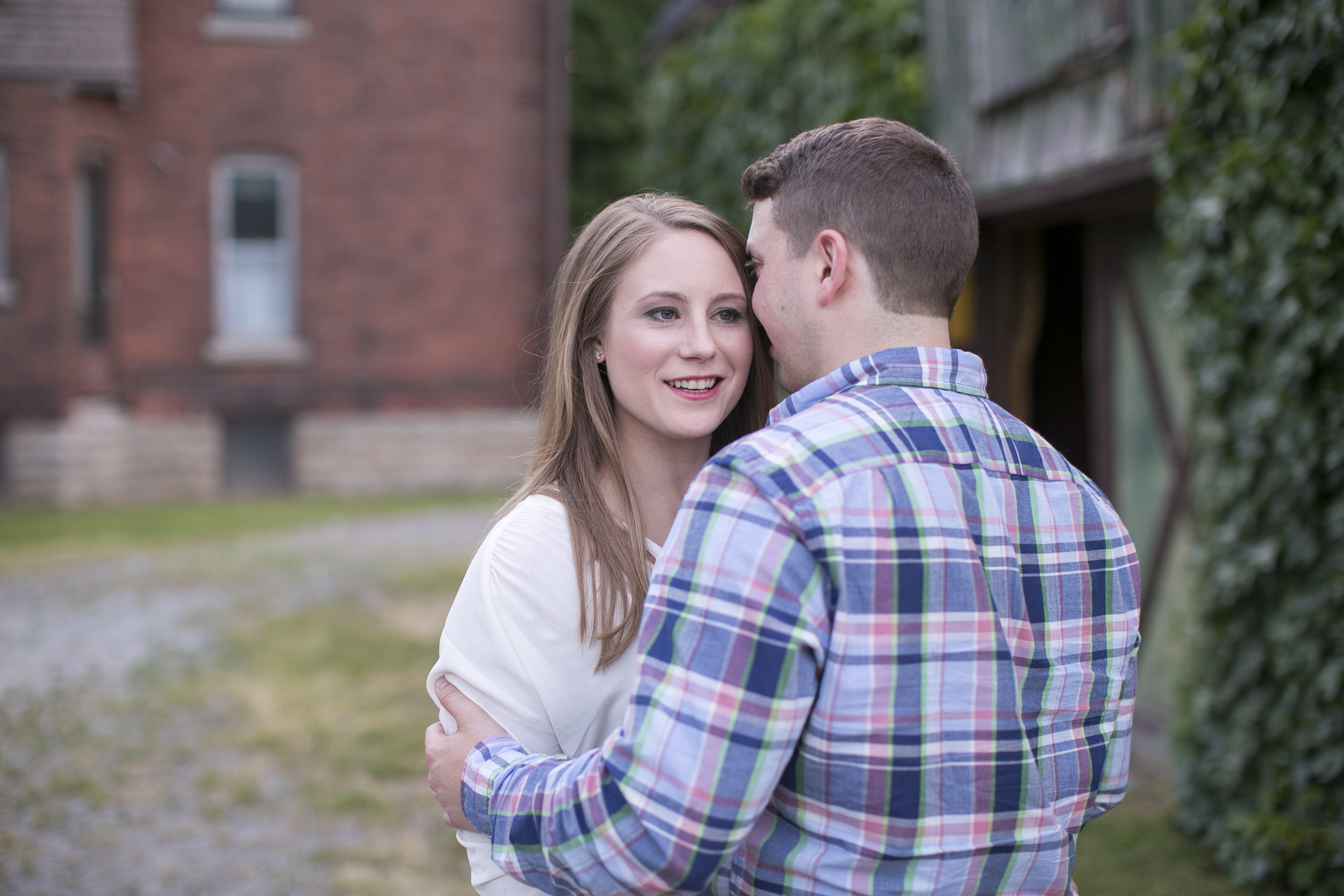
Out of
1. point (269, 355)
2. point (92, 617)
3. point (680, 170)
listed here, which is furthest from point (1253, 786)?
point (269, 355)

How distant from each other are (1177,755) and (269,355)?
12177mm

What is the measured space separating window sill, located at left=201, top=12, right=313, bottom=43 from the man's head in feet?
45.8

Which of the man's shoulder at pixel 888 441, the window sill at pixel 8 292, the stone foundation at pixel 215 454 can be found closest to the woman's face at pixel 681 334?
the man's shoulder at pixel 888 441

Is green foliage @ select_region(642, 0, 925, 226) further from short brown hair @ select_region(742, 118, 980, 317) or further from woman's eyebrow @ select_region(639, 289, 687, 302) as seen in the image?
short brown hair @ select_region(742, 118, 980, 317)

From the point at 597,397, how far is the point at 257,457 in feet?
43.7

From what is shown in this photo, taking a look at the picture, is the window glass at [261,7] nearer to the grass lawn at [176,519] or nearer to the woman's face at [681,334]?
the grass lawn at [176,519]

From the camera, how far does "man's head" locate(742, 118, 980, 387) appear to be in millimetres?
1687

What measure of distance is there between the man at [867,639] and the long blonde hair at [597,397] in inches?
14.9

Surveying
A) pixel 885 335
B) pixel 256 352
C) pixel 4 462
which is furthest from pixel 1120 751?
pixel 4 462

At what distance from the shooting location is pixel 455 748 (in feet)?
6.00

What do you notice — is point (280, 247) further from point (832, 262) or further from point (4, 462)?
point (832, 262)

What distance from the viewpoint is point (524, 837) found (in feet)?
5.18

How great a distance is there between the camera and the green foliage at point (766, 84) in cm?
659

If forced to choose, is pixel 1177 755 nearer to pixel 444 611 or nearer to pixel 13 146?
pixel 444 611
